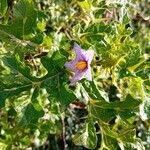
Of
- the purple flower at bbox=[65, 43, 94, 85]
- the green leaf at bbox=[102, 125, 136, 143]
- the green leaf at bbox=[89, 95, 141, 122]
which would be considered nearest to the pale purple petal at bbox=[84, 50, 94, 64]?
the purple flower at bbox=[65, 43, 94, 85]

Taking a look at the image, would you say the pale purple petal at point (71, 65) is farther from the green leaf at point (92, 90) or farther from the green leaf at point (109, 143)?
the green leaf at point (109, 143)

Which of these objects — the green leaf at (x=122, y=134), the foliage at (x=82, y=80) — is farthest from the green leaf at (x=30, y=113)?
the green leaf at (x=122, y=134)

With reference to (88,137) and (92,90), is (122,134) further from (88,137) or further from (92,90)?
(92,90)

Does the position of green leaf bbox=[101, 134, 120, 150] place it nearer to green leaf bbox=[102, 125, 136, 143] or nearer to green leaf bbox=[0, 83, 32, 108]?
green leaf bbox=[102, 125, 136, 143]

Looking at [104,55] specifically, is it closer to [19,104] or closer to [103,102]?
[103,102]

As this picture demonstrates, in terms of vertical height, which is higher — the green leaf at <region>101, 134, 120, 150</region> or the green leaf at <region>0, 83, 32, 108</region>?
the green leaf at <region>0, 83, 32, 108</region>

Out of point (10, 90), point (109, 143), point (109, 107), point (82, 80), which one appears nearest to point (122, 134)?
point (109, 143)

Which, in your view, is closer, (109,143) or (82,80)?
(82,80)

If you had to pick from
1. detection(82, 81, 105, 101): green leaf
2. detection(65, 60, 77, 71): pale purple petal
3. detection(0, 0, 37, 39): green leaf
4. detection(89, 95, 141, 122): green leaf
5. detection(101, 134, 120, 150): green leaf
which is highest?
detection(0, 0, 37, 39): green leaf
